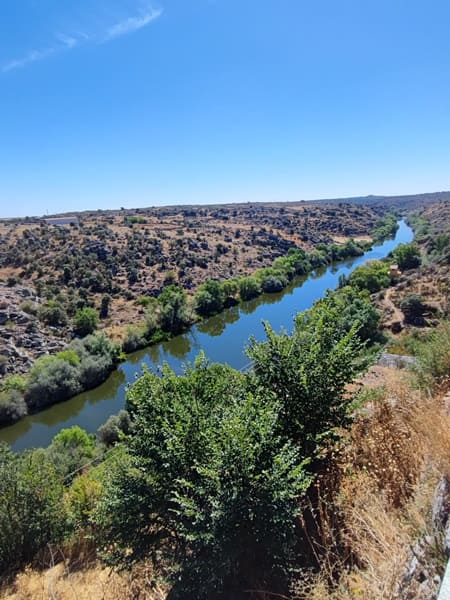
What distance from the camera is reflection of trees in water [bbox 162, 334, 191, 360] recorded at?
1357 inches

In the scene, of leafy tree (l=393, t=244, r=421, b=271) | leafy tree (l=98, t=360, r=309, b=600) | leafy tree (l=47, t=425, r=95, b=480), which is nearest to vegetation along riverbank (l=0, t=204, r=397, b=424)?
leafy tree (l=47, t=425, r=95, b=480)

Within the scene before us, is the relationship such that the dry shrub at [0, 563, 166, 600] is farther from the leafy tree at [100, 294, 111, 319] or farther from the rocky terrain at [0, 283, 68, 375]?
the leafy tree at [100, 294, 111, 319]

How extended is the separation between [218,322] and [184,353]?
345 inches

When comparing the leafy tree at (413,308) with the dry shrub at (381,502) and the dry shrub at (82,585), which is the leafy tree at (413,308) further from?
the dry shrub at (82,585)

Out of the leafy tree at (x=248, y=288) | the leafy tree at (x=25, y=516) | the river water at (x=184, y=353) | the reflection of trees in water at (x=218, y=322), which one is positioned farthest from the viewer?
the leafy tree at (x=248, y=288)

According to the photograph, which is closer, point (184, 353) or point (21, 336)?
point (21, 336)

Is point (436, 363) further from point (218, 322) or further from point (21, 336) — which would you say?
point (218, 322)

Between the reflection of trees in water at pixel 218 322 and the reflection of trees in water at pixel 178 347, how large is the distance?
128 inches

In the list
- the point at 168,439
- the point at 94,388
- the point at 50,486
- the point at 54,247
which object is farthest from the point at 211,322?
the point at 168,439

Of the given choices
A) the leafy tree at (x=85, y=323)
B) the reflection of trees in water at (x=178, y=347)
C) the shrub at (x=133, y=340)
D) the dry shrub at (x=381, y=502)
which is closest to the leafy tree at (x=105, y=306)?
the leafy tree at (x=85, y=323)

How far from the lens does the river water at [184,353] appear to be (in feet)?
76.5

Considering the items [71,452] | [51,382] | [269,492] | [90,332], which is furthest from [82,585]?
[90,332]

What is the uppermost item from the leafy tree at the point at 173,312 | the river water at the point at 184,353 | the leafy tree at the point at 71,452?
the leafy tree at the point at 173,312

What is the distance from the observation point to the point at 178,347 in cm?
3572
